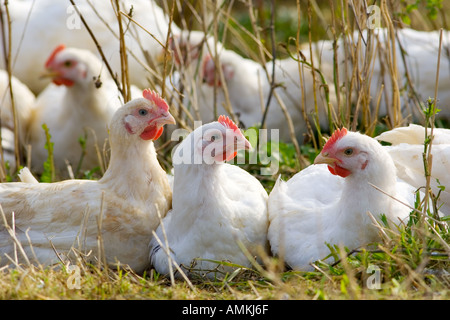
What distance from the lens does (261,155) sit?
4.31 meters

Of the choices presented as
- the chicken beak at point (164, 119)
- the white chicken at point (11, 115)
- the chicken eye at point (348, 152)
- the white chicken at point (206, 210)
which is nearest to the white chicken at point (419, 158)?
the chicken eye at point (348, 152)

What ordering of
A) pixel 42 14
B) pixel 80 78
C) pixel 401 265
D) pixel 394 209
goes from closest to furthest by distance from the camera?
1. pixel 401 265
2. pixel 394 209
3. pixel 80 78
4. pixel 42 14

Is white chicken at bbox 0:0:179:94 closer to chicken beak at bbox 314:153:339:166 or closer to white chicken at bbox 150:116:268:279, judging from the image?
white chicken at bbox 150:116:268:279

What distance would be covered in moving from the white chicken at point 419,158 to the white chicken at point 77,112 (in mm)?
2095

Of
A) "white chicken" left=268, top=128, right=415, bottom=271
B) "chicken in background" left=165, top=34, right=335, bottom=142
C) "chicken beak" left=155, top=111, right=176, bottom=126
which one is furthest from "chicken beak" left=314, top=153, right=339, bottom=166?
"chicken in background" left=165, top=34, right=335, bottom=142

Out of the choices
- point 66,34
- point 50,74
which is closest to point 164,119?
point 50,74

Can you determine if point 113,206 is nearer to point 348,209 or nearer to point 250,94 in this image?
point 348,209

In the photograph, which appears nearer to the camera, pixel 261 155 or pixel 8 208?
pixel 8 208

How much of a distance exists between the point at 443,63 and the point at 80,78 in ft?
9.27

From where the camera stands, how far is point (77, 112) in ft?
15.7

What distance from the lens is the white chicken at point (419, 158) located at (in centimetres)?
333
